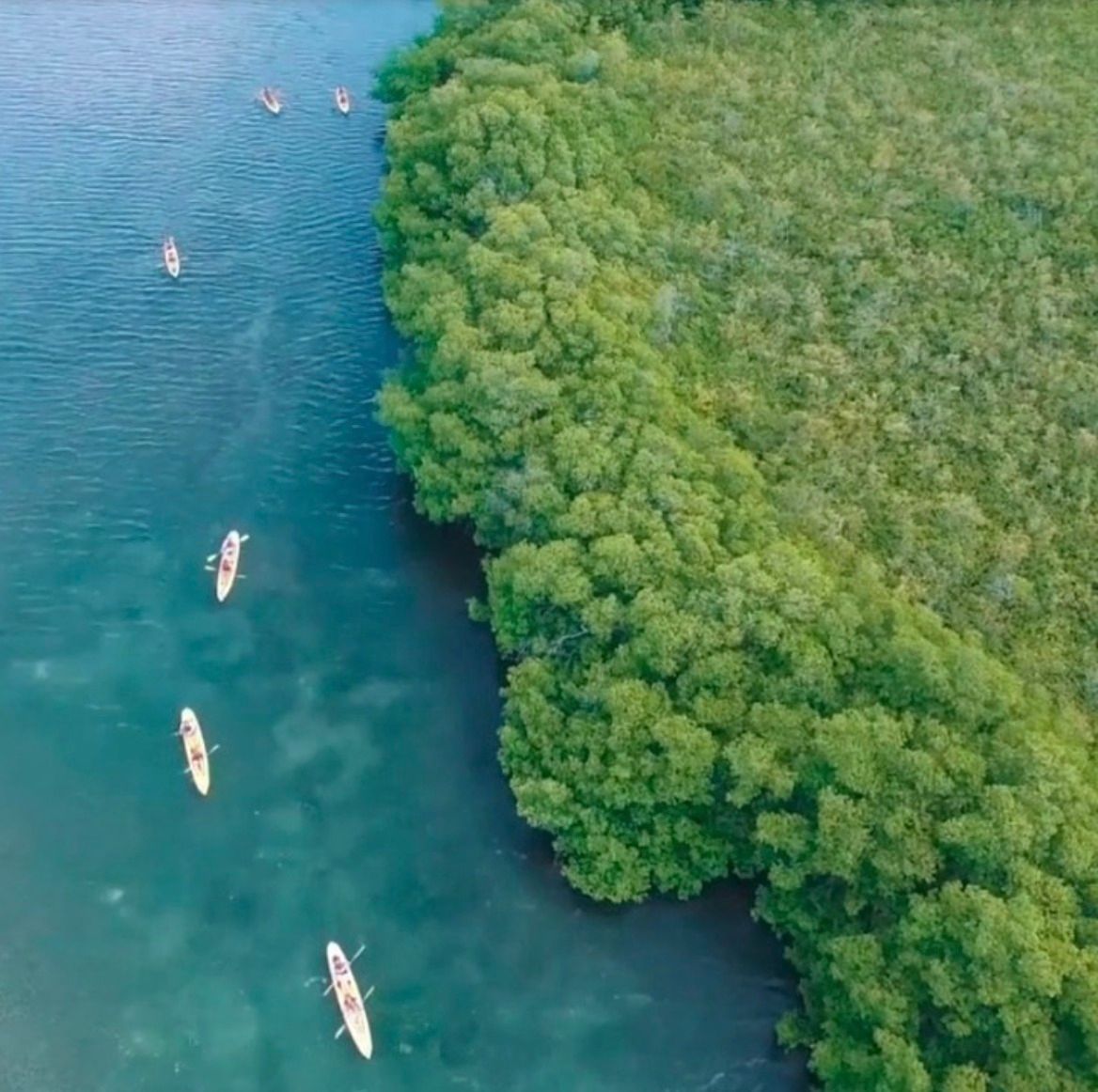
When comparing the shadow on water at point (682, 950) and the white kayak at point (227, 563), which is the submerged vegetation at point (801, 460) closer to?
the shadow on water at point (682, 950)

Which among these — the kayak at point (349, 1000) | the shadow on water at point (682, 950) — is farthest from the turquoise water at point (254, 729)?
the kayak at point (349, 1000)

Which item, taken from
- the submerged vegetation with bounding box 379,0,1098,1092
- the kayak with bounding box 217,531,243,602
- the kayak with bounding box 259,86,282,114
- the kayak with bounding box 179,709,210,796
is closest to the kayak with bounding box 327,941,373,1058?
the submerged vegetation with bounding box 379,0,1098,1092

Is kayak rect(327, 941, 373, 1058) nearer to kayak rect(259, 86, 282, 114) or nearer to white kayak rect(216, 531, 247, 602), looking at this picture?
white kayak rect(216, 531, 247, 602)

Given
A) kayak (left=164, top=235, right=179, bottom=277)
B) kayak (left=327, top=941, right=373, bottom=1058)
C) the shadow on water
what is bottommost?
kayak (left=327, top=941, right=373, bottom=1058)

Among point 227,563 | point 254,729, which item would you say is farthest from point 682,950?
point 227,563

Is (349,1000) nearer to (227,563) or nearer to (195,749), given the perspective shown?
(195,749)

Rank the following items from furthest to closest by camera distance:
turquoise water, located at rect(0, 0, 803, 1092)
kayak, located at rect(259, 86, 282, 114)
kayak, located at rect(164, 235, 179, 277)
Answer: kayak, located at rect(259, 86, 282, 114) < kayak, located at rect(164, 235, 179, 277) < turquoise water, located at rect(0, 0, 803, 1092)

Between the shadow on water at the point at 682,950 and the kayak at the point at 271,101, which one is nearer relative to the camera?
the shadow on water at the point at 682,950
